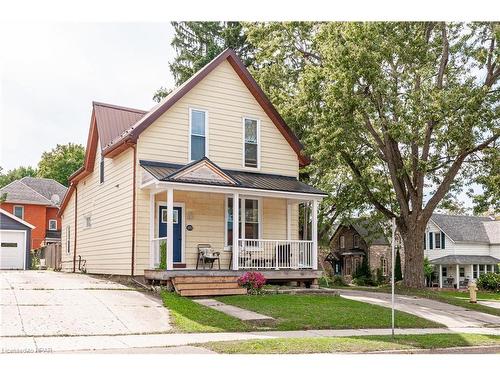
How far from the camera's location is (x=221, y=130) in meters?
20.4

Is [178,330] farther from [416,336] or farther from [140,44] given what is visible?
[140,44]

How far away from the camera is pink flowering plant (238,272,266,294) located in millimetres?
17281

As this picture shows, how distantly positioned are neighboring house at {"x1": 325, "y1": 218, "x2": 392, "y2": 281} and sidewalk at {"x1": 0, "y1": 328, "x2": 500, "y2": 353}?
113 ft

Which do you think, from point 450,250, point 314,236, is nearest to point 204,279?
point 314,236

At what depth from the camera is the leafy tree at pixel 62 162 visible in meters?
62.6

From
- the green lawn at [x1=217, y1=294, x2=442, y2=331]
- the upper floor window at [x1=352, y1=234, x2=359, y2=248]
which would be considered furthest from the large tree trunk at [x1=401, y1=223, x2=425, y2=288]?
the upper floor window at [x1=352, y1=234, x2=359, y2=248]

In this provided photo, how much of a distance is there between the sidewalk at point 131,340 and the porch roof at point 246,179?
6272 mm

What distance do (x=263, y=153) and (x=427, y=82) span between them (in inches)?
275

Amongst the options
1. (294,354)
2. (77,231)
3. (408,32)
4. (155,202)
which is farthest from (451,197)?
(294,354)

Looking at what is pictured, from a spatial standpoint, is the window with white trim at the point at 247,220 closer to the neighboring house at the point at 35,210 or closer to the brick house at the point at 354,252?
the neighboring house at the point at 35,210

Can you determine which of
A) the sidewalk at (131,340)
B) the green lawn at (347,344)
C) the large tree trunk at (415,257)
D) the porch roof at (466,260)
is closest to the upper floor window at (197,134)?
the sidewalk at (131,340)

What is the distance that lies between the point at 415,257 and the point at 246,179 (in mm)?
8372

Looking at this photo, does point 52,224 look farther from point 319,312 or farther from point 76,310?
point 319,312

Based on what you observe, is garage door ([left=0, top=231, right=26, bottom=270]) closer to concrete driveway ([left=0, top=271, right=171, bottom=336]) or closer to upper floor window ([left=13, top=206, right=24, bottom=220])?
upper floor window ([left=13, top=206, right=24, bottom=220])
